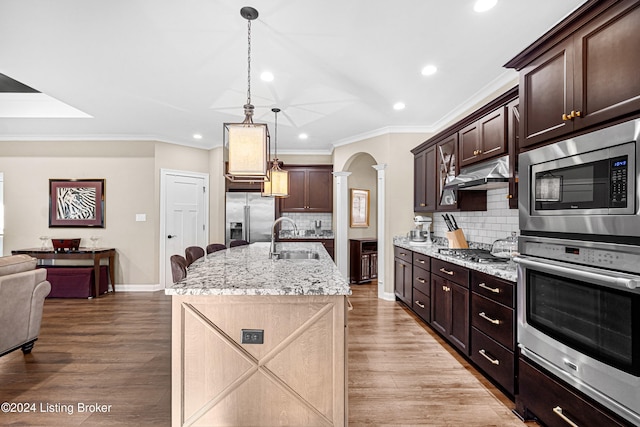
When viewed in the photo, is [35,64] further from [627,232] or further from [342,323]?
[627,232]

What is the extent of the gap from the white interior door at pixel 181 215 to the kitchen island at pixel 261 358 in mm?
4350

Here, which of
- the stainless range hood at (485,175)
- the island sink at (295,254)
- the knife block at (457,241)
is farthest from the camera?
the knife block at (457,241)

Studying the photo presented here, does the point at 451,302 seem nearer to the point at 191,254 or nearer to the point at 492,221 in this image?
the point at 492,221

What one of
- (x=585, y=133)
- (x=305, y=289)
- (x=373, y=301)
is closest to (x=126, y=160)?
(x=373, y=301)

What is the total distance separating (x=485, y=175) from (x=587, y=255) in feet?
4.68

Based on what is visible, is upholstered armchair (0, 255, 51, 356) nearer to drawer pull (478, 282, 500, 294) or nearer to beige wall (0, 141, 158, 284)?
beige wall (0, 141, 158, 284)

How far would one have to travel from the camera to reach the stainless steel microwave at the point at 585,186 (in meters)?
1.31

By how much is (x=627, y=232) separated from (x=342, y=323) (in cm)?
132

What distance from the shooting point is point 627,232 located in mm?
1303

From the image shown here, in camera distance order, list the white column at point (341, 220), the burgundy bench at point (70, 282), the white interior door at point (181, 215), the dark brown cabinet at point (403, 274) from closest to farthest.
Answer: the dark brown cabinet at point (403, 274), the burgundy bench at point (70, 282), the white interior door at point (181, 215), the white column at point (341, 220)

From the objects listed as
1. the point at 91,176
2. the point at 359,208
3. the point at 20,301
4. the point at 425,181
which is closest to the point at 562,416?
the point at 425,181

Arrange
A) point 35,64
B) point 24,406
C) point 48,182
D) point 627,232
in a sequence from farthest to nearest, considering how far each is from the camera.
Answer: point 48,182 → point 35,64 → point 24,406 → point 627,232

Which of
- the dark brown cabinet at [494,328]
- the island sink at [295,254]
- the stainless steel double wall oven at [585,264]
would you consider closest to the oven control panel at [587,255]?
the stainless steel double wall oven at [585,264]

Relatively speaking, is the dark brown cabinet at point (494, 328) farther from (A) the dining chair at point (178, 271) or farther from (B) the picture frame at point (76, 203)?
(B) the picture frame at point (76, 203)
